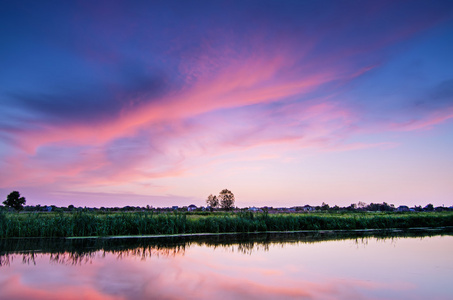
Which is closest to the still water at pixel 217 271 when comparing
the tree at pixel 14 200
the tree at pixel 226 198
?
the tree at pixel 14 200

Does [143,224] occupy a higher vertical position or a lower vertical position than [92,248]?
higher

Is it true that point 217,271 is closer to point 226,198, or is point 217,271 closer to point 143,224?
point 143,224

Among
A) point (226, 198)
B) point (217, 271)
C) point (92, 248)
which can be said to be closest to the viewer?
point (217, 271)

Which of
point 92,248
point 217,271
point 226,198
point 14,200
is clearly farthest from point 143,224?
point 226,198

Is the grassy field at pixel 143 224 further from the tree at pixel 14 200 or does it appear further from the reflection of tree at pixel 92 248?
the tree at pixel 14 200

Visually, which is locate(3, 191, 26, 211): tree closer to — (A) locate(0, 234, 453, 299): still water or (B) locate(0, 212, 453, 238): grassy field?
(B) locate(0, 212, 453, 238): grassy field

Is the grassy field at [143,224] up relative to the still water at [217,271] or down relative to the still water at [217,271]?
up

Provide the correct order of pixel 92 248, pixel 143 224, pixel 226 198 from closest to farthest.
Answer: pixel 92 248
pixel 143 224
pixel 226 198

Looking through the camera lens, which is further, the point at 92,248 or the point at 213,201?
Answer: the point at 213,201

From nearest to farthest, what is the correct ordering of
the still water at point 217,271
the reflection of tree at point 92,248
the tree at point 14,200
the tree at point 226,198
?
the still water at point 217,271, the reflection of tree at point 92,248, the tree at point 14,200, the tree at point 226,198

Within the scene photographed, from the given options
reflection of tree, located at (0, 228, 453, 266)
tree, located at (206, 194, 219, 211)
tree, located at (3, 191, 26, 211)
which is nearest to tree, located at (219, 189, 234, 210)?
tree, located at (206, 194, 219, 211)

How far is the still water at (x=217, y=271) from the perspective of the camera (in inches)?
271

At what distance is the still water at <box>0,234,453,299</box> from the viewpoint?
6875mm

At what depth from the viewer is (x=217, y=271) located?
9086mm
